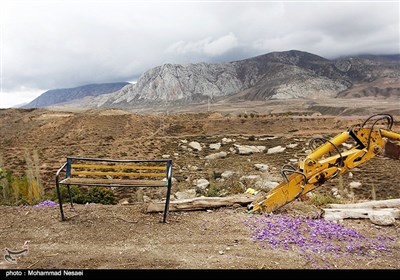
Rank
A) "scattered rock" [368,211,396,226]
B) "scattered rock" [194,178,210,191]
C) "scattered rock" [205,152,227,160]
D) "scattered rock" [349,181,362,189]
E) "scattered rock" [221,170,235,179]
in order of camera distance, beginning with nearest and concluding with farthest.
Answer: "scattered rock" [368,211,396,226], "scattered rock" [349,181,362,189], "scattered rock" [194,178,210,191], "scattered rock" [221,170,235,179], "scattered rock" [205,152,227,160]

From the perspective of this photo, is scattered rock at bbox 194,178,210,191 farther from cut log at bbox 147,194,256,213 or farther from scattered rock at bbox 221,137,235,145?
scattered rock at bbox 221,137,235,145

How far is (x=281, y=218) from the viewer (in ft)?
22.6

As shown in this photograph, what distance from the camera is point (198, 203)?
7629 millimetres

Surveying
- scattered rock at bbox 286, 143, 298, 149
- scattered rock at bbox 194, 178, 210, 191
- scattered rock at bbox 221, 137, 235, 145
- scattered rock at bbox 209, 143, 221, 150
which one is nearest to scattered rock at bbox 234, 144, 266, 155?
scattered rock at bbox 209, 143, 221, 150

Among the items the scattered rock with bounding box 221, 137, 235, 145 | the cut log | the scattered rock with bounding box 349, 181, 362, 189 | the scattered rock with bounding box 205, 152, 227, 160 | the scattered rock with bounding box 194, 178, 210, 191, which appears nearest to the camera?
the cut log

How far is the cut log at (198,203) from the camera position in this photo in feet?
A: 24.4

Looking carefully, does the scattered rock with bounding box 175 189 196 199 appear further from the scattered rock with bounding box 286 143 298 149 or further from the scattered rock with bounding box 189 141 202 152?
the scattered rock with bounding box 286 143 298 149

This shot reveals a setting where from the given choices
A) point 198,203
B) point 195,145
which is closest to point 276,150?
point 195,145

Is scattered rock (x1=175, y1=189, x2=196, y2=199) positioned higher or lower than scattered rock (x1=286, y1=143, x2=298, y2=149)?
higher

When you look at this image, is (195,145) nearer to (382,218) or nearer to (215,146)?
(215,146)

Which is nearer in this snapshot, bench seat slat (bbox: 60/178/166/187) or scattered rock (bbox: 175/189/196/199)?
bench seat slat (bbox: 60/178/166/187)

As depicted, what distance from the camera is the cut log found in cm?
744

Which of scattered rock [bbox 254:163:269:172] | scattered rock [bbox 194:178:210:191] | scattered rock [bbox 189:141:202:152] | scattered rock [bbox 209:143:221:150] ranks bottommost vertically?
scattered rock [bbox 254:163:269:172]

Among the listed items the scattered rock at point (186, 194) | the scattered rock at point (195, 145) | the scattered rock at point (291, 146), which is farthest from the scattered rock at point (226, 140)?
the scattered rock at point (186, 194)
